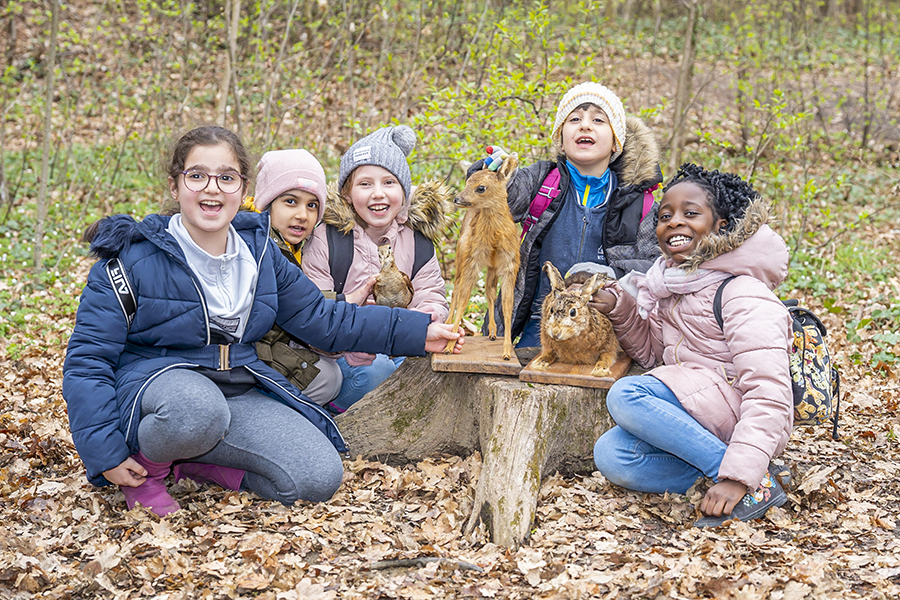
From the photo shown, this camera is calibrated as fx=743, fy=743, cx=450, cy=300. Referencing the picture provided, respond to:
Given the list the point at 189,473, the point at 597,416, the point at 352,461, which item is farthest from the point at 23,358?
the point at 597,416

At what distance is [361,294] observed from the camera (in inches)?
178

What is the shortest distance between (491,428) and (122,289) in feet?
6.44

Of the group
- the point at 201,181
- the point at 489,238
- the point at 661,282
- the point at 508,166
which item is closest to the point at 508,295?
the point at 489,238

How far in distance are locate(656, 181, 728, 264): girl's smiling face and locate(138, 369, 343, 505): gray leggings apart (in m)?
2.04

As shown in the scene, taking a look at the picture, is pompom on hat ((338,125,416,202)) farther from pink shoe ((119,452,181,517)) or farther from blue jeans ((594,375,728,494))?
pink shoe ((119,452,181,517))

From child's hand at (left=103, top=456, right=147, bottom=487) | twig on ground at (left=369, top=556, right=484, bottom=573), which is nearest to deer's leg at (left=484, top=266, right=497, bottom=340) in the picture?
twig on ground at (left=369, top=556, right=484, bottom=573)

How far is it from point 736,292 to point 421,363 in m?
1.82

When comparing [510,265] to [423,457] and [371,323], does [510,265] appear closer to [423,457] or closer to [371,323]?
[371,323]

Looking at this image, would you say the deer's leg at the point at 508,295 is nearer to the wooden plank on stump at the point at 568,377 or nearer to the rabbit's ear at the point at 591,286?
the wooden plank on stump at the point at 568,377

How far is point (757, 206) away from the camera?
11.8 ft

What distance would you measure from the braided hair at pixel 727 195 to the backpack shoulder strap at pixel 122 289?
2.78 m

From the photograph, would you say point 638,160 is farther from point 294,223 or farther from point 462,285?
point 294,223

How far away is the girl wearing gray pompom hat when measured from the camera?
4469 mm

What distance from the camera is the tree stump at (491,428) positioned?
141 inches
